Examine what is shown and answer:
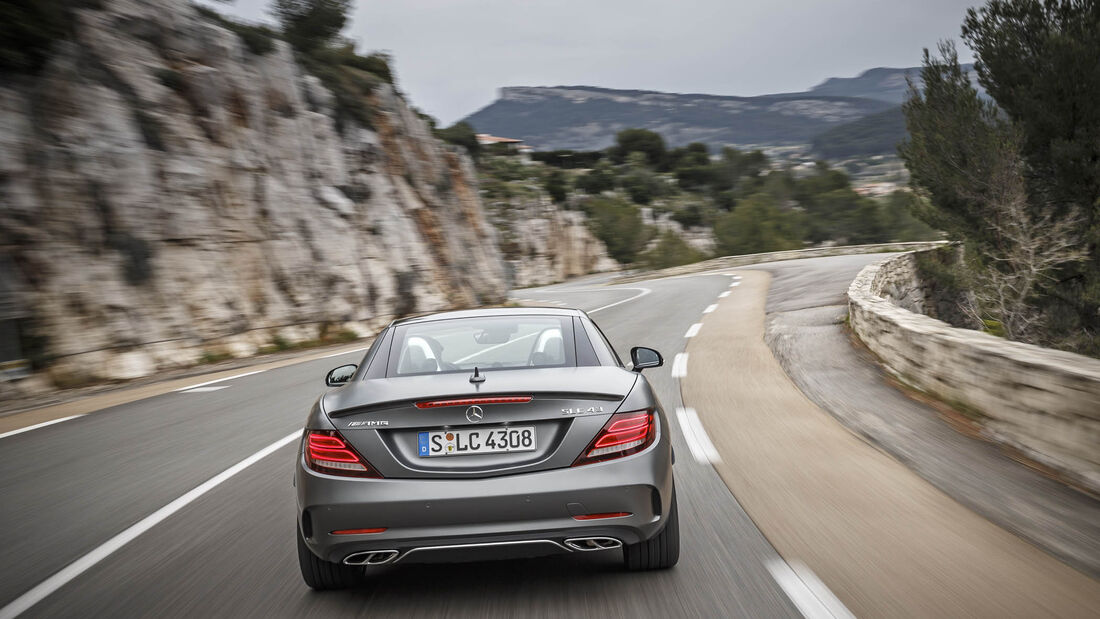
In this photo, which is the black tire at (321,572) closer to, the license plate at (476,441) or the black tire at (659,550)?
the license plate at (476,441)

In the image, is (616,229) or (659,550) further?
(616,229)

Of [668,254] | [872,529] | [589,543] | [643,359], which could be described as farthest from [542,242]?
[589,543]

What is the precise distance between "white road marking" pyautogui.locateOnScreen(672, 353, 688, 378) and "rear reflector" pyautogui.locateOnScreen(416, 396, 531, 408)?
24.0ft

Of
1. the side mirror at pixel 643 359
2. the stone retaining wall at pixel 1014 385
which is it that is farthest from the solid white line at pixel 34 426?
the stone retaining wall at pixel 1014 385

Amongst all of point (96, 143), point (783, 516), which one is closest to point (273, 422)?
point (783, 516)

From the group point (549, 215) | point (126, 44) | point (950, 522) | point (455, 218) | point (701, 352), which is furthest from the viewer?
point (549, 215)

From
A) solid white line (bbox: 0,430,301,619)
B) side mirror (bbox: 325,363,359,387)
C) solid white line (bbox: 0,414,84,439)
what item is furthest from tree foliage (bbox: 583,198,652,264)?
side mirror (bbox: 325,363,359,387)

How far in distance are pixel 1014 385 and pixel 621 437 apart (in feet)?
13.1

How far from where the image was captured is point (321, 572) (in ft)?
11.7

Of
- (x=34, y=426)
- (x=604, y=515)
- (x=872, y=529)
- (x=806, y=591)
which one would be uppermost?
(x=604, y=515)

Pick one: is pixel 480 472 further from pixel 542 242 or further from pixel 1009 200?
pixel 542 242

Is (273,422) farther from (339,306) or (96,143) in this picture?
(339,306)

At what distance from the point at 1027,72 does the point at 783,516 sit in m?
21.2

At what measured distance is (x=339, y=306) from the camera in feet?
68.8
